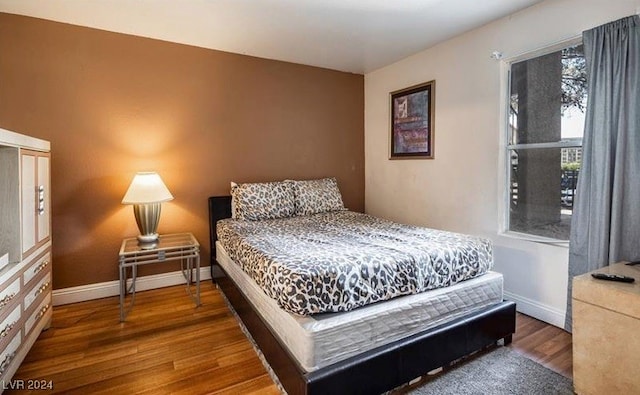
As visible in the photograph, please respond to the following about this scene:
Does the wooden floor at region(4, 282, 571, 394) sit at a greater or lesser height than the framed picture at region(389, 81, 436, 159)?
lesser

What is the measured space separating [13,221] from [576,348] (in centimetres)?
306

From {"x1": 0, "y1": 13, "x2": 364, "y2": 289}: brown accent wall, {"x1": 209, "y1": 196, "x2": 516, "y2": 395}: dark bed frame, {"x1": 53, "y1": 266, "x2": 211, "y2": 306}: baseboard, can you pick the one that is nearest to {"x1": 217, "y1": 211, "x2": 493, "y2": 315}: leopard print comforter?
{"x1": 209, "y1": 196, "x2": 516, "y2": 395}: dark bed frame

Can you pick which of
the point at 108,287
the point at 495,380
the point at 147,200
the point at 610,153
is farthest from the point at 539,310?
the point at 108,287

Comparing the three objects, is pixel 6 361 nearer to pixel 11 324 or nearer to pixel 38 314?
pixel 11 324

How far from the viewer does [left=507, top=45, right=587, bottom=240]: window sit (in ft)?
7.82

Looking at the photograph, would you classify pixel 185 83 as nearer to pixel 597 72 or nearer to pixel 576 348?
pixel 597 72

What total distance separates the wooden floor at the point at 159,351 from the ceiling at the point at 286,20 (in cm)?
238

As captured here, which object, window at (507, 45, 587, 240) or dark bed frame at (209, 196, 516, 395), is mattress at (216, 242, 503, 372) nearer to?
dark bed frame at (209, 196, 516, 395)

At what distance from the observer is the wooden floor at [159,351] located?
180cm

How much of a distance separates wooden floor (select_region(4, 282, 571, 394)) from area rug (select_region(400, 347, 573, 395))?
5.0 inches

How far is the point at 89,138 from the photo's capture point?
2906 millimetres

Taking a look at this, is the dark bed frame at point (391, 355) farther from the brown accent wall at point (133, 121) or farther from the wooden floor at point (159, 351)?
the brown accent wall at point (133, 121)

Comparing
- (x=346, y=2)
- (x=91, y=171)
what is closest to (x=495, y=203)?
(x=346, y=2)

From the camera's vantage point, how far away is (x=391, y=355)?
1.62m
